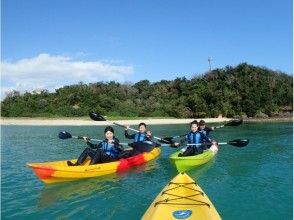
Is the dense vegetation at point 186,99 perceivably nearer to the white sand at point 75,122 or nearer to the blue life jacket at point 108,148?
the white sand at point 75,122

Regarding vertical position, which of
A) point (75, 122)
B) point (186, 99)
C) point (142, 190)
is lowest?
point (142, 190)

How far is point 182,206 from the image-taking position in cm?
578

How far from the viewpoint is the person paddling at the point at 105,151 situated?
963cm

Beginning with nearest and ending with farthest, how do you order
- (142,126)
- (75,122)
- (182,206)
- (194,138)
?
1. (182,206)
2. (194,138)
3. (142,126)
4. (75,122)

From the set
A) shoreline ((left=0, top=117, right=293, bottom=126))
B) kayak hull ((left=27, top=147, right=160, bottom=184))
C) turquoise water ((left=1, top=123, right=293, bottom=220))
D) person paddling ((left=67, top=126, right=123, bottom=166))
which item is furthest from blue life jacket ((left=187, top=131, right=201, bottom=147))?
shoreline ((left=0, top=117, right=293, bottom=126))

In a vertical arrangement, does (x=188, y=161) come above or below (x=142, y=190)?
above

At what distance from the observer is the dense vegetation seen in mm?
34719

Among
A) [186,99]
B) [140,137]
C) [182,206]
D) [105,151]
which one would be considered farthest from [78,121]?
[182,206]

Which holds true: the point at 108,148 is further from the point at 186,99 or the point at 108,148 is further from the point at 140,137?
the point at 186,99

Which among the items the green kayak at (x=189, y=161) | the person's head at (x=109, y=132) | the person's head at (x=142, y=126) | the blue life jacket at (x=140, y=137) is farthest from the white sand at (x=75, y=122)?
the person's head at (x=109, y=132)

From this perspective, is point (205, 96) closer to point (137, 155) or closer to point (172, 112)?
point (172, 112)

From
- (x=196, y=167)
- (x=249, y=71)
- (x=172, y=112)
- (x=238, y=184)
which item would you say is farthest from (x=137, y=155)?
(x=249, y=71)

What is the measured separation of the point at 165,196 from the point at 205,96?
30.2m

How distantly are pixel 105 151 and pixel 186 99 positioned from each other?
26853 mm
